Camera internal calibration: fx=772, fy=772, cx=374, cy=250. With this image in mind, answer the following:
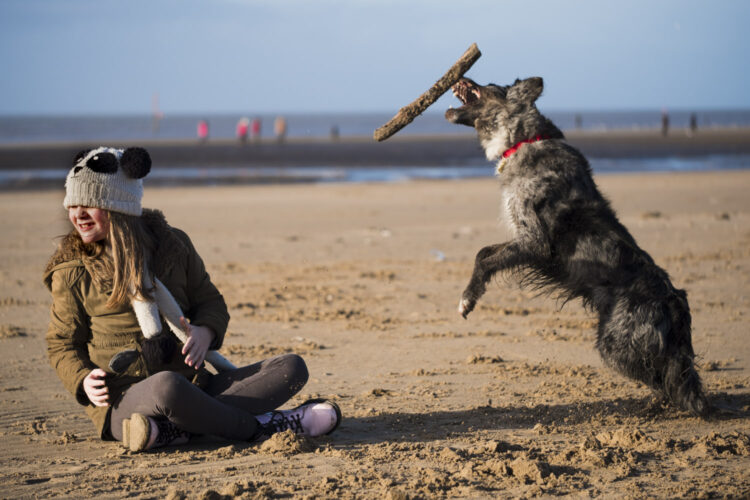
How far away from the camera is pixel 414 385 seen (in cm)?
565

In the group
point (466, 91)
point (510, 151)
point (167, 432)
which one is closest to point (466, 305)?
point (510, 151)

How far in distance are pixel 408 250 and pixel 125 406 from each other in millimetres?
7090

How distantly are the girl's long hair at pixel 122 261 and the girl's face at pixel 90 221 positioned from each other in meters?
0.04

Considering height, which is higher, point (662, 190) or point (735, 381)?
point (662, 190)

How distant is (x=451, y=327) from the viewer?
286 inches

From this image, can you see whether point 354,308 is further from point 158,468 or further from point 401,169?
point 401,169

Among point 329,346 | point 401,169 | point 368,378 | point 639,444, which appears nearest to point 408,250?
point 329,346

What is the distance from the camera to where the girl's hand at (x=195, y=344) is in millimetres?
4121

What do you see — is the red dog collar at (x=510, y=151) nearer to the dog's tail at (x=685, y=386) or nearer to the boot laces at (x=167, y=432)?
the dog's tail at (x=685, y=386)

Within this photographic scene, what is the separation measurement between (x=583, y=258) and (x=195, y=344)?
2373 millimetres

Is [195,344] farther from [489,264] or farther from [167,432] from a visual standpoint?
[489,264]

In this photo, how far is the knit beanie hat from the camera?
3988 millimetres

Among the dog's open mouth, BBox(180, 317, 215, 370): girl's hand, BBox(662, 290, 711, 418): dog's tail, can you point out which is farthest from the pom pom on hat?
BBox(662, 290, 711, 418): dog's tail

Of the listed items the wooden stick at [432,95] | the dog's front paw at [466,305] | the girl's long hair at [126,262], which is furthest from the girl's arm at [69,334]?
the dog's front paw at [466,305]
